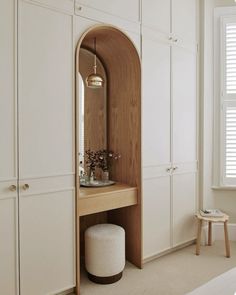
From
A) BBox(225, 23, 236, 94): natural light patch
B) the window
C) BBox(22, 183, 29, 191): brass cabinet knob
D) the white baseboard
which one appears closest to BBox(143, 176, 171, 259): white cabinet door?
the white baseboard

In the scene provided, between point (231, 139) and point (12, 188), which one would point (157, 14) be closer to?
point (231, 139)

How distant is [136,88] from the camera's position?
9.34 feet

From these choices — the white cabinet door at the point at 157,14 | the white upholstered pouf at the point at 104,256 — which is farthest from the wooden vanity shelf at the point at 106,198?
the white cabinet door at the point at 157,14

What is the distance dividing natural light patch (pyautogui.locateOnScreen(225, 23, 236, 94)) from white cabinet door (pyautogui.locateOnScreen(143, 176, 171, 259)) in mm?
1500

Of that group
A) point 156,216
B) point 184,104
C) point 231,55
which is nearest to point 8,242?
point 156,216

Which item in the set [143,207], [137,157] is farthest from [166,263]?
[137,157]

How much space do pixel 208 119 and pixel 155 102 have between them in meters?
0.93

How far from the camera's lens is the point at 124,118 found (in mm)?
2990

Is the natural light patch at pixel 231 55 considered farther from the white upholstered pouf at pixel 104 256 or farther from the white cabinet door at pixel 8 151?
the white cabinet door at pixel 8 151

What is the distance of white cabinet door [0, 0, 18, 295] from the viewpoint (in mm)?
1992

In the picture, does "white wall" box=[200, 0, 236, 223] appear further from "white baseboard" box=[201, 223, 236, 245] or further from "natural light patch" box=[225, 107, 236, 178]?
"natural light patch" box=[225, 107, 236, 178]

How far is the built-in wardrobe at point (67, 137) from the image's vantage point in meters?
2.05

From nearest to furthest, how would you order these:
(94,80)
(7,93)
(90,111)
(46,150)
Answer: (7,93) → (46,150) → (94,80) → (90,111)

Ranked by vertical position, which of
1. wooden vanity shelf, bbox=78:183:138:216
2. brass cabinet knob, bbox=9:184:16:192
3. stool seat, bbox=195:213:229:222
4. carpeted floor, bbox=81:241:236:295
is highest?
brass cabinet knob, bbox=9:184:16:192
